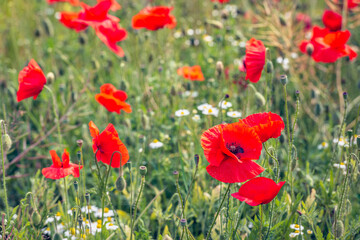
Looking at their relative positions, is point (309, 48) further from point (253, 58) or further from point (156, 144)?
point (156, 144)

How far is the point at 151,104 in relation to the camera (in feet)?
10.8

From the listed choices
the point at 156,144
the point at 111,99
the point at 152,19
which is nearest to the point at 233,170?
the point at 111,99

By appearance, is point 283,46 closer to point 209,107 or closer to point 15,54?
point 209,107

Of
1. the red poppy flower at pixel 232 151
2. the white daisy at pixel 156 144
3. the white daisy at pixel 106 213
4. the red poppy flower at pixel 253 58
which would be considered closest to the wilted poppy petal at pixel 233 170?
the red poppy flower at pixel 232 151

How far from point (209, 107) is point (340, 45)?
0.86 metres

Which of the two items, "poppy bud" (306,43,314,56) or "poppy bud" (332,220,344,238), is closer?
"poppy bud" (332,220,344,238)

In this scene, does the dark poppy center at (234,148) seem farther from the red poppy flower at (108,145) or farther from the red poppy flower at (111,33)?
the red poppy flower at (111,33)

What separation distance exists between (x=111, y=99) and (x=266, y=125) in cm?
94

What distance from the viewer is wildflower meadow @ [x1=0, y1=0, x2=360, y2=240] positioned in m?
1.87

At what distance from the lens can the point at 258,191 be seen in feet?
5.30

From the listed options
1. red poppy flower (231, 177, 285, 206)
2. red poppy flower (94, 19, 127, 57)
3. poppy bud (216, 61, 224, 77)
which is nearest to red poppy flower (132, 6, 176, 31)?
red poppy flower (94, 19, 127, 57)

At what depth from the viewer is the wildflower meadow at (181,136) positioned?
1870 mm

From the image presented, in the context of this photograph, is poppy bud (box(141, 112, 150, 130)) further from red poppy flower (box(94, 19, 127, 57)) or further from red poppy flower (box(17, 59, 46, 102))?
red poppy flower (box(17, 59, 46, 102))

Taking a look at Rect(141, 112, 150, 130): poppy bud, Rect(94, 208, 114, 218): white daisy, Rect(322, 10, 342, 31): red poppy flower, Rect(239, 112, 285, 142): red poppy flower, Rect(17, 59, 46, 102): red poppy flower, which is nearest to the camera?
Rect(239, 112, 285, 142): red poppy flower
